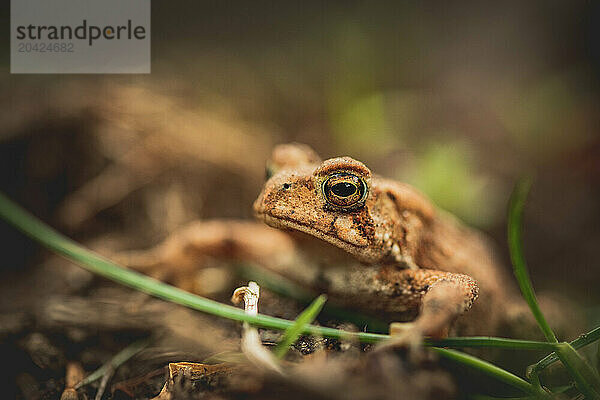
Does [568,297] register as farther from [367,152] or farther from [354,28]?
[354,28]

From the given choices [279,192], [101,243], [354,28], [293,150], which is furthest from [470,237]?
[354,28]

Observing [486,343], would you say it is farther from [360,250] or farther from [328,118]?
[328,118]

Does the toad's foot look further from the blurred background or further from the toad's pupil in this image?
the blurred background

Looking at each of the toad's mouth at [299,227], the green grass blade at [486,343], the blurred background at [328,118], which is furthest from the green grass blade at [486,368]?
the blurred background at [328,118]

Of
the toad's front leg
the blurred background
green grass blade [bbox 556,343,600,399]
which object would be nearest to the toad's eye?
the toad's front leg

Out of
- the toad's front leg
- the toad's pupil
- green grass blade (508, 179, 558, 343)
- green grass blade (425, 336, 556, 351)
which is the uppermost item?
the toad's pupil

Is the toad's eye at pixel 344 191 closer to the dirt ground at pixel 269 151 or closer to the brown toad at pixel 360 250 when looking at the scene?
the brown toad at pixel 360 250

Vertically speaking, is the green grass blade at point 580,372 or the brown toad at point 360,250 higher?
the brown toad at point 360,250
